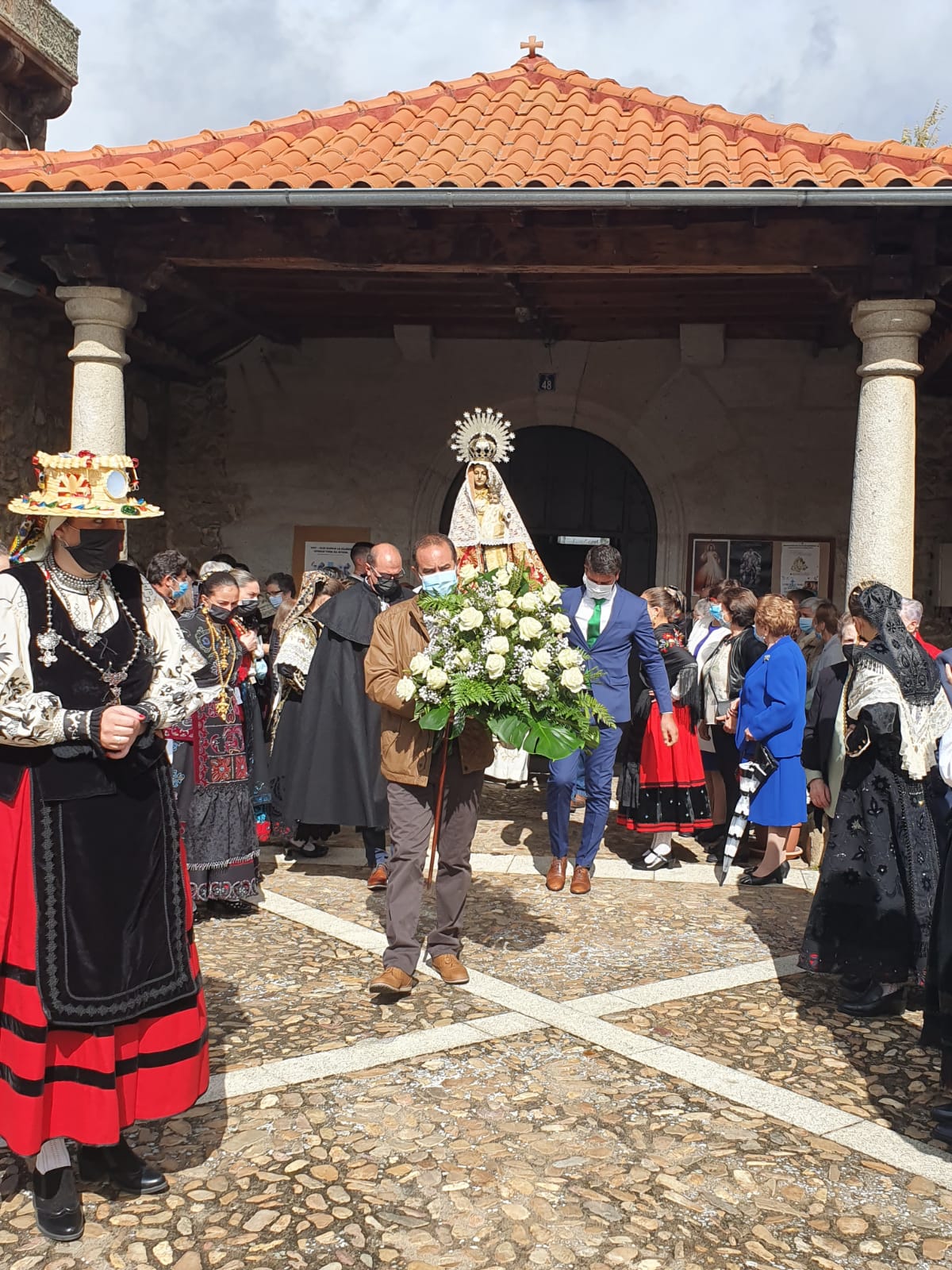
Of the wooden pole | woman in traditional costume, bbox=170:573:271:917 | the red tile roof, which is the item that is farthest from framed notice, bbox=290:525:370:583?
the wooden pole

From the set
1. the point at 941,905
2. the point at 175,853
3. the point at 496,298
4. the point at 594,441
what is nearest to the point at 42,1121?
the point at 175,853

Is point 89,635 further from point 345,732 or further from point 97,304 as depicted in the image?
point 97,304

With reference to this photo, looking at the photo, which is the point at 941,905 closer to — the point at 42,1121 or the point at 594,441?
the point at 42,1121

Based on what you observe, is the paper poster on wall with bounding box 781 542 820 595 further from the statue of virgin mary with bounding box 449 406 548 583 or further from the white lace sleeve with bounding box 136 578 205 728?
the white lace sleeve with bounding box 136 578 205 728

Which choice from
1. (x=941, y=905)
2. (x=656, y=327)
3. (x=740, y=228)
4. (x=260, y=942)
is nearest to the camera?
(x=941, y=905)

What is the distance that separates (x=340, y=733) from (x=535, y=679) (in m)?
2.45

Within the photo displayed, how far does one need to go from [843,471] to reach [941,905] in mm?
8098

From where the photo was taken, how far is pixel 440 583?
4.83 metres

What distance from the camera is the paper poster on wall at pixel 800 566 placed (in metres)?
11.1

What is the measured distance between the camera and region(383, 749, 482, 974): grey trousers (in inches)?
182

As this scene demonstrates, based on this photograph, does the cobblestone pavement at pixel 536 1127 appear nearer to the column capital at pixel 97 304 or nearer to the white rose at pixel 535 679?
the white rose at pixel 535 679

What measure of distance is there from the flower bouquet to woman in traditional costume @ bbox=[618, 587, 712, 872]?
2341mm

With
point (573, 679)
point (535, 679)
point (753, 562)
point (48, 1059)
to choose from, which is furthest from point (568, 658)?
point (753, 562)

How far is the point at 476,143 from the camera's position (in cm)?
866
